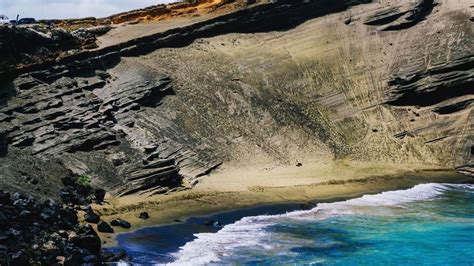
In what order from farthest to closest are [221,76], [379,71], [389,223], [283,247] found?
[379,71], [221,76], [389,223], [283,247]

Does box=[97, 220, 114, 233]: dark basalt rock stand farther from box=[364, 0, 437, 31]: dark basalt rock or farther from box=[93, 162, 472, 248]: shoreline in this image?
box=[364, 0, 437, 31]: dark basalt rock

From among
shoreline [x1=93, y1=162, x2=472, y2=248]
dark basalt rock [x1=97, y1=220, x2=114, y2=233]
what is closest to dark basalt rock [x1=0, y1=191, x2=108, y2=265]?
dark basalt rock [x1=97, y1=220, x2=114, y2=233]

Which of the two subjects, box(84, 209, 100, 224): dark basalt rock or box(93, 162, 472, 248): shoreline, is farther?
box(93, 162, 472, 248): shoreline

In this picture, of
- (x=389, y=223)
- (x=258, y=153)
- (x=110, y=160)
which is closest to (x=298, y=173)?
(x=258, y=153)

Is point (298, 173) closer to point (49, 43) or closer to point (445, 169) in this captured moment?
point (445, 169)

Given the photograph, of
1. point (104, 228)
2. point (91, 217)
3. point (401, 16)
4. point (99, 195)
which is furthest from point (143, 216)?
point (401, 16)

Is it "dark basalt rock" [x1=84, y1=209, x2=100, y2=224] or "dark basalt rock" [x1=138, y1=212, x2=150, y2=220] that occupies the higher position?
"dark basalt rock" [x1=84, y1=209, x2=100, y2=224]

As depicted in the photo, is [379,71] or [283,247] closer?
[283,247]
